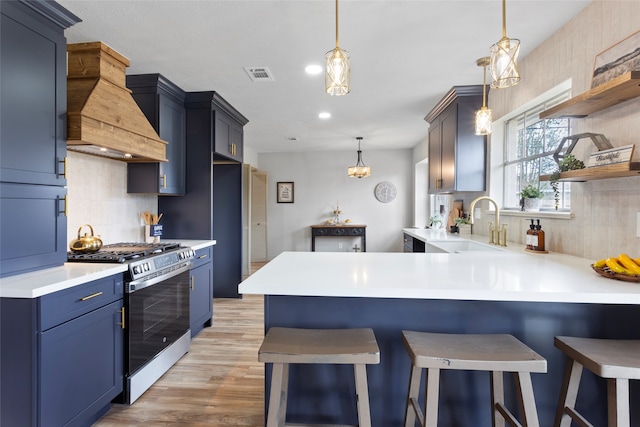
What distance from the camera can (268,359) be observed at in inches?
Answer: 46.8

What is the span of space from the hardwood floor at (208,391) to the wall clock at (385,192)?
175 inches

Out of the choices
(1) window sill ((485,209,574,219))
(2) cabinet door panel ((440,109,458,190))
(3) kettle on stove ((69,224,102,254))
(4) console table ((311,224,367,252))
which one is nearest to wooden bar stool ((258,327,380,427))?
(3) kettle on stove ((69,224,102,254))

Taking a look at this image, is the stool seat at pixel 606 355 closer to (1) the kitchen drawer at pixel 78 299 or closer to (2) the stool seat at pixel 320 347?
(2) the stool seat at pixel 320 347

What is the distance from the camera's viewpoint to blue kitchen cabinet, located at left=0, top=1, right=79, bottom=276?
1.60m

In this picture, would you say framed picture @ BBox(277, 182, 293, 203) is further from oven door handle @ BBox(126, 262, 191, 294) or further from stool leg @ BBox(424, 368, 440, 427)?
stool leg @ BBox(424, 368, 440, 427)

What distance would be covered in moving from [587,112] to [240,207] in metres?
3.53

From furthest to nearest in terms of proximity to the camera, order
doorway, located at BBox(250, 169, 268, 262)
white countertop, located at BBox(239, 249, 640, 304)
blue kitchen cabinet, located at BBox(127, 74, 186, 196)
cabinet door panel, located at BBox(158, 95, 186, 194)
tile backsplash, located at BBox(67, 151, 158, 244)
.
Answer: doorway, located at BBox(250, 169, 268, 262) → cabinet door panel, located at BBox(158, 95, 186, 194) → blue kitchen cabinet, located at BBox(127, 74, 186, 196) → tile backsplash, located at BBox(67, 151, 158, 244) → white countertop, located at BBox(239, 249, 640, 304)

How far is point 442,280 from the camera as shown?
1.38 metres

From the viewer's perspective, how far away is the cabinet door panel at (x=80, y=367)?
152 centimetres

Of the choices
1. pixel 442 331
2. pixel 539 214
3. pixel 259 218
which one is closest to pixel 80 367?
pixel 442 331

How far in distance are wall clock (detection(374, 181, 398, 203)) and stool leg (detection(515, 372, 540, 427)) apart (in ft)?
19.2

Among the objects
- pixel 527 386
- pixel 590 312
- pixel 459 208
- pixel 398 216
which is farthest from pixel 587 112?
pixel 398 216

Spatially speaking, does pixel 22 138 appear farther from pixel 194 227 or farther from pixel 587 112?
pixel 587 112

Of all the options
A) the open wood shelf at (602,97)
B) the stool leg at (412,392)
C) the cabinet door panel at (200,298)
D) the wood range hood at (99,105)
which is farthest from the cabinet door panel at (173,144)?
the open wood shelf at (602,97)
